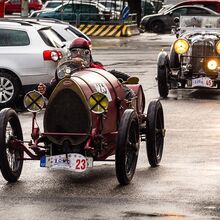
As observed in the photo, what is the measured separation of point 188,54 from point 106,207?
11745 millimetres

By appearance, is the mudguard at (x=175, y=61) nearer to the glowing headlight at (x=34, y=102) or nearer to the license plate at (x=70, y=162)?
the glowing headlight at (x=34, y=102)

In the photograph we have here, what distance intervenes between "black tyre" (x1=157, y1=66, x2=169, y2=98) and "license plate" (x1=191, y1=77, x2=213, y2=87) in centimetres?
56

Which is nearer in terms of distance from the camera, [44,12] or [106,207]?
[106,207]

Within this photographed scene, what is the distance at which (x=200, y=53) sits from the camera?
69.3 ft

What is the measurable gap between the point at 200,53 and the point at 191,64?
10.9 inches

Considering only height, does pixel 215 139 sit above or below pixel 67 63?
below

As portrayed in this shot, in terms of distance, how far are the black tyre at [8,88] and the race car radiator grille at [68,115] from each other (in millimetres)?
8115

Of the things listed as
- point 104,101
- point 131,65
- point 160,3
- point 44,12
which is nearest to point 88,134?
point 104,101

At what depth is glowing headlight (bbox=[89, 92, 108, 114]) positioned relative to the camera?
1074cm

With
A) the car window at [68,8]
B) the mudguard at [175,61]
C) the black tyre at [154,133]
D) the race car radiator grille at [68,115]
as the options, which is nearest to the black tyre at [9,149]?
the race car radiator grille at [68,115]

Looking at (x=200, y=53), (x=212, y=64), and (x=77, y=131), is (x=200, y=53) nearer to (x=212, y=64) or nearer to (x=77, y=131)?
(x=212, y=64)

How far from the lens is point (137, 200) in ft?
33.2

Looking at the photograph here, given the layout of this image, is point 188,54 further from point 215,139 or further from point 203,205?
point 203,205

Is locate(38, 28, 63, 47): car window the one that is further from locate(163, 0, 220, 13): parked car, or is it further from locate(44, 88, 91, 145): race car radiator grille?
locate(163, 0, 220, 13): parked car
